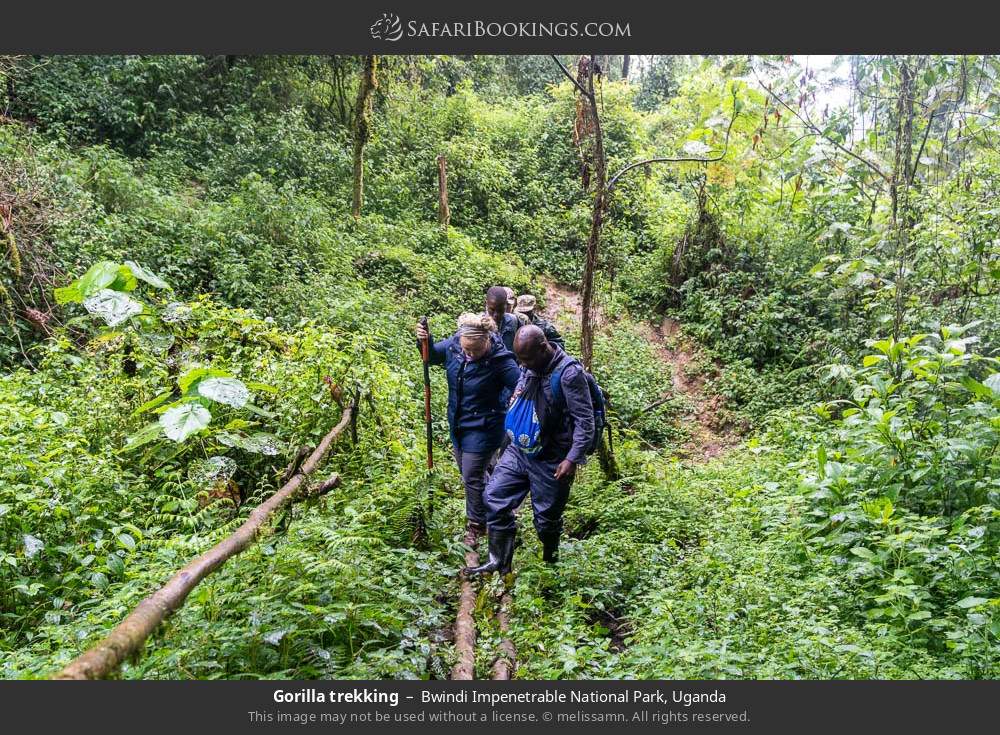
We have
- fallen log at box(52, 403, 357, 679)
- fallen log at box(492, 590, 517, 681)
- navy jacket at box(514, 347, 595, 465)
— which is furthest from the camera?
navy jacket at box(514, 347, 595, 465)

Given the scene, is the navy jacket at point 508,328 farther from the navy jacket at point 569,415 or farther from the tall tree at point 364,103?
the tall tree at point 364,103

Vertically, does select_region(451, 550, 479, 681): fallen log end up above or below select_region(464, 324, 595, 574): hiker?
below

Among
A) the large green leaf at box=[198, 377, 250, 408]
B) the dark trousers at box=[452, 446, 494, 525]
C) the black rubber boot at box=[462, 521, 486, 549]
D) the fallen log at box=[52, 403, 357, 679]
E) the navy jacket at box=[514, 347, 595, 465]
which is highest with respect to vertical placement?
the large green leaf at box=[198, 377, 250, 408]

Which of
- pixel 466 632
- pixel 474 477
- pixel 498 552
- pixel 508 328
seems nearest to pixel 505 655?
pixel 466 632

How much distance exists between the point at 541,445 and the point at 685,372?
30.5 feet

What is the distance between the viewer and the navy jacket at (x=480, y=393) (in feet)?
20.8

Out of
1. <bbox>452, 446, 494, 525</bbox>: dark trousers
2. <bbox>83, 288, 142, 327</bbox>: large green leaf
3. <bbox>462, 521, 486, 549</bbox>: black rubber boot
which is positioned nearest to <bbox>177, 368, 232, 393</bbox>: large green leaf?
<bbox>83, 288, 142, 327</bbox>: large green leaf

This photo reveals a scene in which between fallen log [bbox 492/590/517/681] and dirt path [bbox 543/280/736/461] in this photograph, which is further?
dirt path [bbox 543/280/736/461]

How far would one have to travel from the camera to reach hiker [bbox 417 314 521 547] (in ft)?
20.6

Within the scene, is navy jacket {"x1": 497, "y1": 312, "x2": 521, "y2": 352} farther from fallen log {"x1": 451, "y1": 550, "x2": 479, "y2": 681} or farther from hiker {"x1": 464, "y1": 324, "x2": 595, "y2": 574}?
fallen log {"x1": 451, "y1": 550, "x2": 479, "y2": 681}

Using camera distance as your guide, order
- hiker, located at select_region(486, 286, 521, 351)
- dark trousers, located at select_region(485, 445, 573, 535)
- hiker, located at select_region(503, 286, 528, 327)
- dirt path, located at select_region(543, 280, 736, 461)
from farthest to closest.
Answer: dirt path, located at select_region(543, 280, 736, 461), hiker, located at select_region(503, 286, 528, 327), hiker, located at select_region(486, 286, 521, 351), dark trousers, located at select_region(485, 445, 573, 535)

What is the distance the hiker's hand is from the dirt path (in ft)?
16.2
